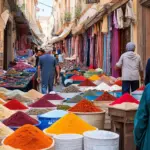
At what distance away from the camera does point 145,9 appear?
421 inches

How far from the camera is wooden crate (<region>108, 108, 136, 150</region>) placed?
4395 mm

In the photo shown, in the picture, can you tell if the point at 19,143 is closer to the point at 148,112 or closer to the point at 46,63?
the point at 148,112

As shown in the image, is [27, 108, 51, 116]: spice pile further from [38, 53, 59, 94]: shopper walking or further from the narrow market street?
[38, 53, 59, 94]: shopper walking

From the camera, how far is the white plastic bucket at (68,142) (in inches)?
141

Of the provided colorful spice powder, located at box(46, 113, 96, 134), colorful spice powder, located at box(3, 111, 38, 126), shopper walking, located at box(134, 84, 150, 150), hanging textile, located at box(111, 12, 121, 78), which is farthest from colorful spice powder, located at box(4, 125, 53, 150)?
hanging textile, located at box(111, 12, 121, 78)

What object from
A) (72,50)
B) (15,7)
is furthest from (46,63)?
(72,50)

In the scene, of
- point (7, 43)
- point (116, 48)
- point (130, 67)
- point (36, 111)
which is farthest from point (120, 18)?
point (7, 43)

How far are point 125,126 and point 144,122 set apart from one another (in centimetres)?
130

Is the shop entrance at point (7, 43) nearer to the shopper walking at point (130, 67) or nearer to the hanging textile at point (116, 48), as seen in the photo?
the hanging textile at point (116, 48)

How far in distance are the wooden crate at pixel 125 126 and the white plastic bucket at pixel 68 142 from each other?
0.90m

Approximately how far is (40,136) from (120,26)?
9348 millimetres

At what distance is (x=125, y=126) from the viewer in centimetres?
442

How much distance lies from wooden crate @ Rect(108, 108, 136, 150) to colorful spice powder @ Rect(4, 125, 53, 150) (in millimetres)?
1247

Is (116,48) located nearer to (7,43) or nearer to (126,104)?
(7,43)
